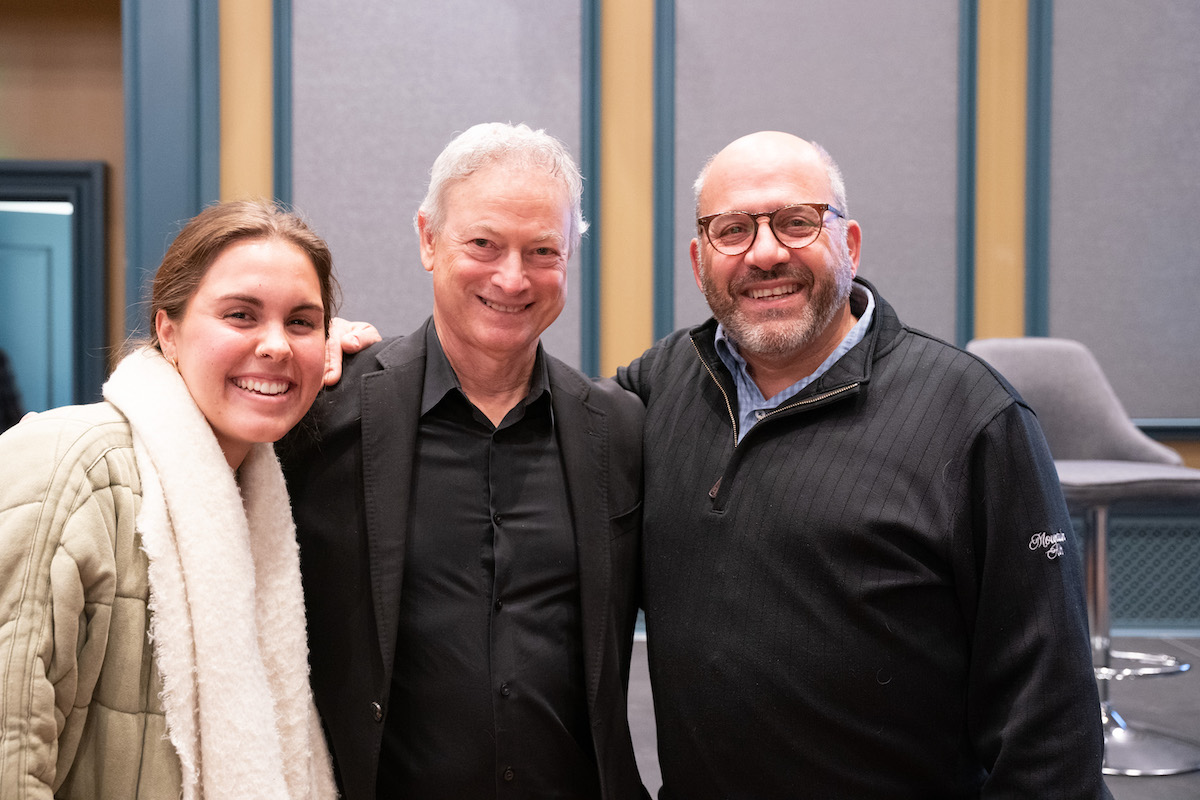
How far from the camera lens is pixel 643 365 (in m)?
2.08

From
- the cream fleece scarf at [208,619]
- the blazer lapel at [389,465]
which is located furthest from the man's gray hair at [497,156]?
the cream fleece scarf at [208,619]

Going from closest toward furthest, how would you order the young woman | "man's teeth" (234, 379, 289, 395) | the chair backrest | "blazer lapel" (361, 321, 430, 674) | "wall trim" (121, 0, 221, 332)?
the young woman, "man's teeth" (234, 379, 289, 395), "blazer lapel" (361, 321, 430, 674), the chair backrest, "wall trim" (121, 0, 221, 332)

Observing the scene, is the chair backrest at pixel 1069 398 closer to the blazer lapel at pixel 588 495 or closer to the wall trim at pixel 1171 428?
the wall trim at pixel 1171 428

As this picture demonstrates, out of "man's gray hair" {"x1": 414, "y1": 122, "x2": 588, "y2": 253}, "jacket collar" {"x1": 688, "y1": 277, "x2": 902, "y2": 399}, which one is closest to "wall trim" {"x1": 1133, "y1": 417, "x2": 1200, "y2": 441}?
"jacket collar" {"x1": 688, "y1": 277, "x2": 902, "y2": 399}

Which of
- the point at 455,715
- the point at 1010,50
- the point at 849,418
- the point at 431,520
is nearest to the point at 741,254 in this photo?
the point at 849,418

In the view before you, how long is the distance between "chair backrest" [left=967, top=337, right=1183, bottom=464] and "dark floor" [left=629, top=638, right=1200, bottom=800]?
34.9 inches

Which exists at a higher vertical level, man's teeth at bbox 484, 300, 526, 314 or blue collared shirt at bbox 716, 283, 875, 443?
man's teeth at bbox 484, 300, 526, 314

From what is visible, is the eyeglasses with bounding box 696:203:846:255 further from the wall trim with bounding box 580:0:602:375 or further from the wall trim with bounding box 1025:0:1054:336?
the wall trim with bounding box 1025:0:1054:336

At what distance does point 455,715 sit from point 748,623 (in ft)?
1.73

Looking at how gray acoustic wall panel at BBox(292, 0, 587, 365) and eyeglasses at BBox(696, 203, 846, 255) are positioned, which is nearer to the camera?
eyeglasses at BBox(696, 203, 846, 255)

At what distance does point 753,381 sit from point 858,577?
43 cm

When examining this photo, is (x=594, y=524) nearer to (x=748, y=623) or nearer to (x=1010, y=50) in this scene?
(x=748, y=623)

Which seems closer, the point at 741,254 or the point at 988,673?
the point at 988,673

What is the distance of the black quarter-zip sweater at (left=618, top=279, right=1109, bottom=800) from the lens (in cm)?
149
